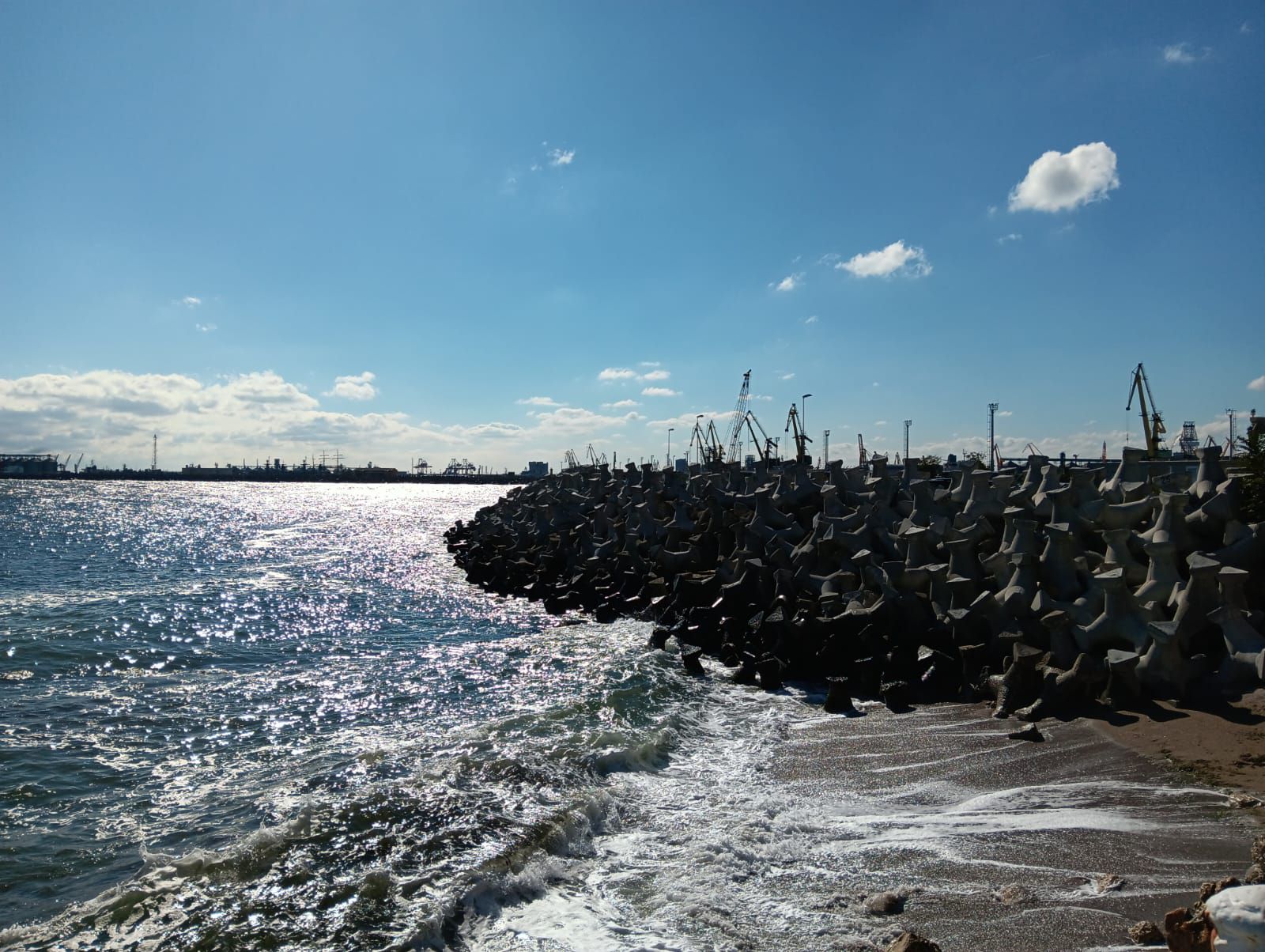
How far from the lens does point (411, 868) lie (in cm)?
636

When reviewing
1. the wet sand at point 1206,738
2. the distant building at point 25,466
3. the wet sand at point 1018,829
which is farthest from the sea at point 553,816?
the distant building at point 25,466

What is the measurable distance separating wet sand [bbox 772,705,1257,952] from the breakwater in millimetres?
870

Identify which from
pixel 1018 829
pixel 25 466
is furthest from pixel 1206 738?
pixel 25 466

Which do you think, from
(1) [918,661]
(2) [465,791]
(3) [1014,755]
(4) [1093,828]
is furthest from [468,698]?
(4) [1093,828]

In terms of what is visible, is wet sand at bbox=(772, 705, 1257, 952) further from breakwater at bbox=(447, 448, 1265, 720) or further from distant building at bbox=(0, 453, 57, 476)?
distant building at bbox=(0, 453, 57, 476)

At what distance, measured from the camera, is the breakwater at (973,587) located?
8.70 meters

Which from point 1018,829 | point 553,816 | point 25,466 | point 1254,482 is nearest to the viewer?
point 1018,829

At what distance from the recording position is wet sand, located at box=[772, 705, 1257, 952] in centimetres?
511

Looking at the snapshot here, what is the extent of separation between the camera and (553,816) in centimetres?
720

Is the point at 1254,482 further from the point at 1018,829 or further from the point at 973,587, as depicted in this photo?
the point at 1018,829

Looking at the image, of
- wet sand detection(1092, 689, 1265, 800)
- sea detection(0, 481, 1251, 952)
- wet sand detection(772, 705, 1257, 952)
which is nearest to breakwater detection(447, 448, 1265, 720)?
wet sand detection(1092, 689, 1265, 800)

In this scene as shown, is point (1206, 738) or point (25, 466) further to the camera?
point (25, 466)

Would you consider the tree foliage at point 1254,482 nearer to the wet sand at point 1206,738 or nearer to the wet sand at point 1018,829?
the wet sand at point 1206,738

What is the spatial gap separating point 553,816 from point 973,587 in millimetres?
7446
